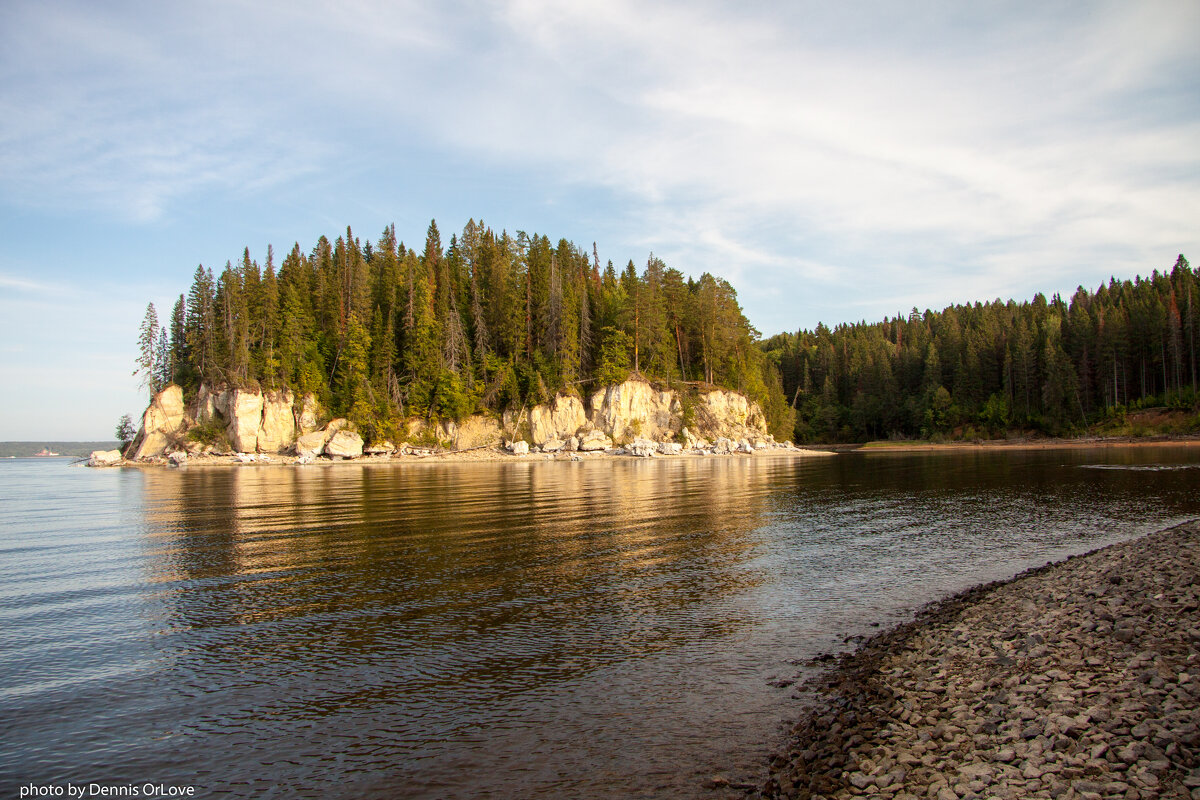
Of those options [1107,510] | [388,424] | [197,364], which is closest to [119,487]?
[388,424]

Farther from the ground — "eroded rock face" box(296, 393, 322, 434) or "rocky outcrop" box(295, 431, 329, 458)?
"eroded rock face" box(296, 393, 322, 434)

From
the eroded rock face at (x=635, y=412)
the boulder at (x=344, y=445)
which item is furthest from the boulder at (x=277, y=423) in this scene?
the eroded rock face at (x=635, y=412)

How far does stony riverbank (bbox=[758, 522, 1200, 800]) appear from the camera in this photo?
20.2 ft

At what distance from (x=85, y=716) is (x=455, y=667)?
551cm

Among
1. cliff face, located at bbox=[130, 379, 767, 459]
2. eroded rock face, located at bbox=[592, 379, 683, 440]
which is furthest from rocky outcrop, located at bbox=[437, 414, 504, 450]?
eroded rock face, located at bbox=[592, 379, 683, 440]

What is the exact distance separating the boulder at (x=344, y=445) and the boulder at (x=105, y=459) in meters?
35.8

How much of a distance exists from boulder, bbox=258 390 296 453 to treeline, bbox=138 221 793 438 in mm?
2036

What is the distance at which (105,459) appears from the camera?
86.1 meters

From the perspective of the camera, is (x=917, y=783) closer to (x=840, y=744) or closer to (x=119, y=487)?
(x=840, y=744)

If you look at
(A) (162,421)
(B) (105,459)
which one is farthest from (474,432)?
(B) (105,459)

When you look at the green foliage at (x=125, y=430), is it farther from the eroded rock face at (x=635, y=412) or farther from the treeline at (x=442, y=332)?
the eroded rock face at (x=635, y=412)

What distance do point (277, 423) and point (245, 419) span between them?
3.87 m

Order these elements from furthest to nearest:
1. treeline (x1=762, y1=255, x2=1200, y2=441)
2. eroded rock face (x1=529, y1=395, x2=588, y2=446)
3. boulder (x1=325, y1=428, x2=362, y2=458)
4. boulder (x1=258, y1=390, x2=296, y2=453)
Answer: treeline (x1=762, y1=255, x2=1200, y2=441) < eroded rock face (x1=529, y1=395, x2=588, y2=446) < boulder (x1=258, y1=390, x2=296, y2=453) < boulder (x1=325, y1=428, x2=362, y2=458)

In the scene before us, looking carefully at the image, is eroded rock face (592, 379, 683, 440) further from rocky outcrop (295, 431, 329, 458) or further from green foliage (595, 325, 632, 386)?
rocky outcrop (295, 431, 329, 458)
